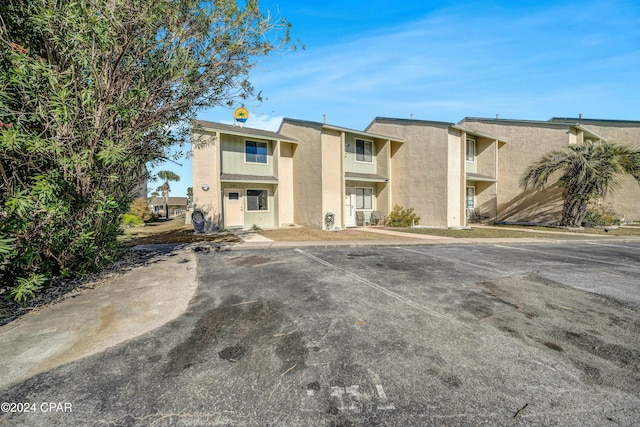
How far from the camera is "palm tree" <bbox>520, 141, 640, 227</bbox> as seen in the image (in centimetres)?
1571

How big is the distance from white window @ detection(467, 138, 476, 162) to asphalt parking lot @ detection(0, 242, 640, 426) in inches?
676

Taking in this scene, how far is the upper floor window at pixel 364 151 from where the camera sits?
61.2 feet

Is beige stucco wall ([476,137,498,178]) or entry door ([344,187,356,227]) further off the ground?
beige stucco wall ([476,137,498,178])

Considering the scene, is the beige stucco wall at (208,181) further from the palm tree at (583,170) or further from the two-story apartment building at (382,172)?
the palm tree at (583,170)

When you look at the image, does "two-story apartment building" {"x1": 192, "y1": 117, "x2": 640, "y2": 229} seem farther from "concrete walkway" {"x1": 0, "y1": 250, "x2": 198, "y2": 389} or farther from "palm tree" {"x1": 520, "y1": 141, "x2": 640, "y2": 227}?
"concrete walkway" {"x1": 0, "y1": 250, "x2": 198, "y2": 389}

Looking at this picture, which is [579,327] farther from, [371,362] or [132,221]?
[132,221]

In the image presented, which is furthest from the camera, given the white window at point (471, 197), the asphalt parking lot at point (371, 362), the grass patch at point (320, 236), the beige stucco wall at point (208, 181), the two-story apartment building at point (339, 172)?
the white window at point (471, 197)

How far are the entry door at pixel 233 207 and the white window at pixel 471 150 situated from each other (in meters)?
17.5

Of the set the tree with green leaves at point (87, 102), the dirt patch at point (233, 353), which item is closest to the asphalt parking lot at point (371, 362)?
the dirt patch at point (233, 353)

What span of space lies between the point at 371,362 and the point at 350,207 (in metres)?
15.8

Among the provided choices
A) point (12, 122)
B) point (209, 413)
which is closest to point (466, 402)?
point (209, 413)

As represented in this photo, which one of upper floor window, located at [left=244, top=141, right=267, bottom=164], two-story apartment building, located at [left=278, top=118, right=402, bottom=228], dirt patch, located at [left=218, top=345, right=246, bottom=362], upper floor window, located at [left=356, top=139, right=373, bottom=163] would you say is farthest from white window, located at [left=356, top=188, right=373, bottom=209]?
dirt patch, located at [left=218, top=345, right=246, bottom=362]

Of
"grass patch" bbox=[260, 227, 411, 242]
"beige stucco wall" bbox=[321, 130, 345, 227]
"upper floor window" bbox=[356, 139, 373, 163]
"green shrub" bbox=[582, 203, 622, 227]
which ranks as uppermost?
"upper floor window" bbox=[356, 139, 373, 163]

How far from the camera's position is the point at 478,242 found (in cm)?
1152
